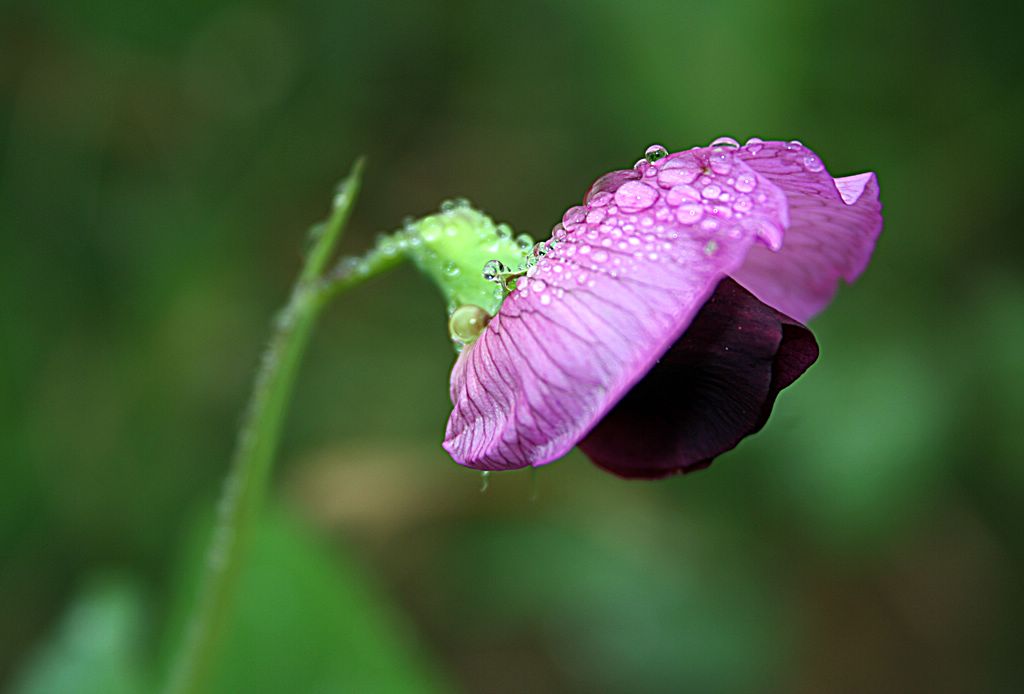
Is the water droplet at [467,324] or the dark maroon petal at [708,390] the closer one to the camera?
the dark maroon petal at [708,390]

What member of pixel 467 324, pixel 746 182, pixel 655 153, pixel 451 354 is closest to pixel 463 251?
pixel 467 324

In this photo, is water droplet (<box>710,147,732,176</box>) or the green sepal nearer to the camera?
water droplet (<box>710,147,732,176</box>)

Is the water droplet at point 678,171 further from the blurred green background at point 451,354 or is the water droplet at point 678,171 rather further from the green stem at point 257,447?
the blurred green background at point 451,354

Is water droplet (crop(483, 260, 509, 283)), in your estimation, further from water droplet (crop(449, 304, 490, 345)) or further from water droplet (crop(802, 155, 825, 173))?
water droplet (crop(802, 155, 825, 173))

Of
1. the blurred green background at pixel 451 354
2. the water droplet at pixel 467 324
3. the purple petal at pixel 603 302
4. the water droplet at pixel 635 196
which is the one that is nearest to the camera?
the purple petal at pixel 603 302

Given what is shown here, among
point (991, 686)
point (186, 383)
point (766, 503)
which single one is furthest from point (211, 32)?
point (991, 686)

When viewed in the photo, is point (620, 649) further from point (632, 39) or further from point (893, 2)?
point (893, 2)

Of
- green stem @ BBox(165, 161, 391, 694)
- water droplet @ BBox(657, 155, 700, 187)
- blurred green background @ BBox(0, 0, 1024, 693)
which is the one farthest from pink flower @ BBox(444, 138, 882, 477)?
blurred green background @ BBox(0, 0, 1024, 693)

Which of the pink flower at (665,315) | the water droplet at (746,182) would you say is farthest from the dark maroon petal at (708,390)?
the water droplet at (746,182)
